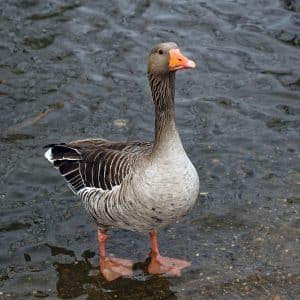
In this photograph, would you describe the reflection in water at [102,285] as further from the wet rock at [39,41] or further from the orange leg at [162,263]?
the wet rock at [39,41]

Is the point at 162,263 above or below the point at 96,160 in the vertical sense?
below

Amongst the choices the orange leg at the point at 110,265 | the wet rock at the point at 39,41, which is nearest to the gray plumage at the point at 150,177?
the orange leg at the point at 110,265

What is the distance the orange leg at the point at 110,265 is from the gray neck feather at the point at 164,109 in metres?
1.20

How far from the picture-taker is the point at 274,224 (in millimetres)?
7148

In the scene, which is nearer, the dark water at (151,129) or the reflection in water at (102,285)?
the reflection in water at (102,285)

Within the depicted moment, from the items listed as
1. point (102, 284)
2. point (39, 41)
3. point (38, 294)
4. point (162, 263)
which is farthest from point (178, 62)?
point (39, 41)

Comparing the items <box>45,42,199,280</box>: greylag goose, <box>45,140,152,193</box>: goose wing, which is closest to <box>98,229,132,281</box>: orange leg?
<box>45,42,199,280</box>: greylag goose

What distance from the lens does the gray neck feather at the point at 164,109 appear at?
19.7 ft

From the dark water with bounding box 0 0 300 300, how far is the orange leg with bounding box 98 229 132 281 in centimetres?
9

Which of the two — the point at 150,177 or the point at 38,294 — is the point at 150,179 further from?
the point at 38,294

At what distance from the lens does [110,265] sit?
6.57 m

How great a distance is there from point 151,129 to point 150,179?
2.90 meters

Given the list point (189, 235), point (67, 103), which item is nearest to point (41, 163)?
point (67, 103)

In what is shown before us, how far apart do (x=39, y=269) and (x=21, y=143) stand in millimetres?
2253
